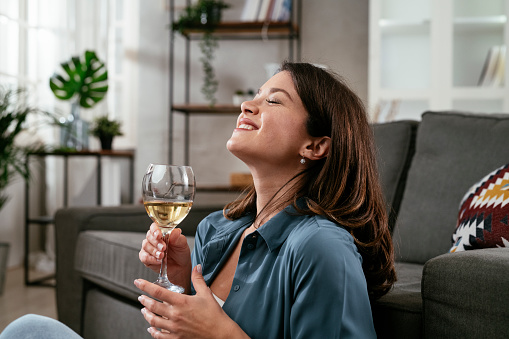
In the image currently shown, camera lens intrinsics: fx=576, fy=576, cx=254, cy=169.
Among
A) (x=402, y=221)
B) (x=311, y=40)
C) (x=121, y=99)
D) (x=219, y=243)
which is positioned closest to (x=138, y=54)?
(x=121, y=99)

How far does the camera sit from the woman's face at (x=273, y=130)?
1071 mm

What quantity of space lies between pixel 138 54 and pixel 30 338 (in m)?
3.56

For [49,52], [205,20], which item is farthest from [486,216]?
[49,52]

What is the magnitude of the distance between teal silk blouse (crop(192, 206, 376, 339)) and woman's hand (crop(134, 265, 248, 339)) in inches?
3.4

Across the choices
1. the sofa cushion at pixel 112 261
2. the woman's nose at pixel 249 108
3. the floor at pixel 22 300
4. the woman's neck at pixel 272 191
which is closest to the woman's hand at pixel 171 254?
the woman's neck at pixel 272 191

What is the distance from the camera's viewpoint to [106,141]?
12.4 ft

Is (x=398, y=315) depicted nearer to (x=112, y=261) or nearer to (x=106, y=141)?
(x=112, y=261)

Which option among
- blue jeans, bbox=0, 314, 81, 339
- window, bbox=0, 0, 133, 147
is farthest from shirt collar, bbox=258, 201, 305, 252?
window, bbox=0, 0, 133, 147

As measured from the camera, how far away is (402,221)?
1.80 meters

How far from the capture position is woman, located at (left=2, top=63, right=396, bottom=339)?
2.77 ft

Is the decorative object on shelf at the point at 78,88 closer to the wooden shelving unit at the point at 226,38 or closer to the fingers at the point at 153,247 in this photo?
the wooden shelving unit at the point at 226,38

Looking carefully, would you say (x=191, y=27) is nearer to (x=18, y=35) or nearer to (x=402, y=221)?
(x=18, y=35)

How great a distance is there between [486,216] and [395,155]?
660 mm

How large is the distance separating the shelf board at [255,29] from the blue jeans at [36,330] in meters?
3.00
